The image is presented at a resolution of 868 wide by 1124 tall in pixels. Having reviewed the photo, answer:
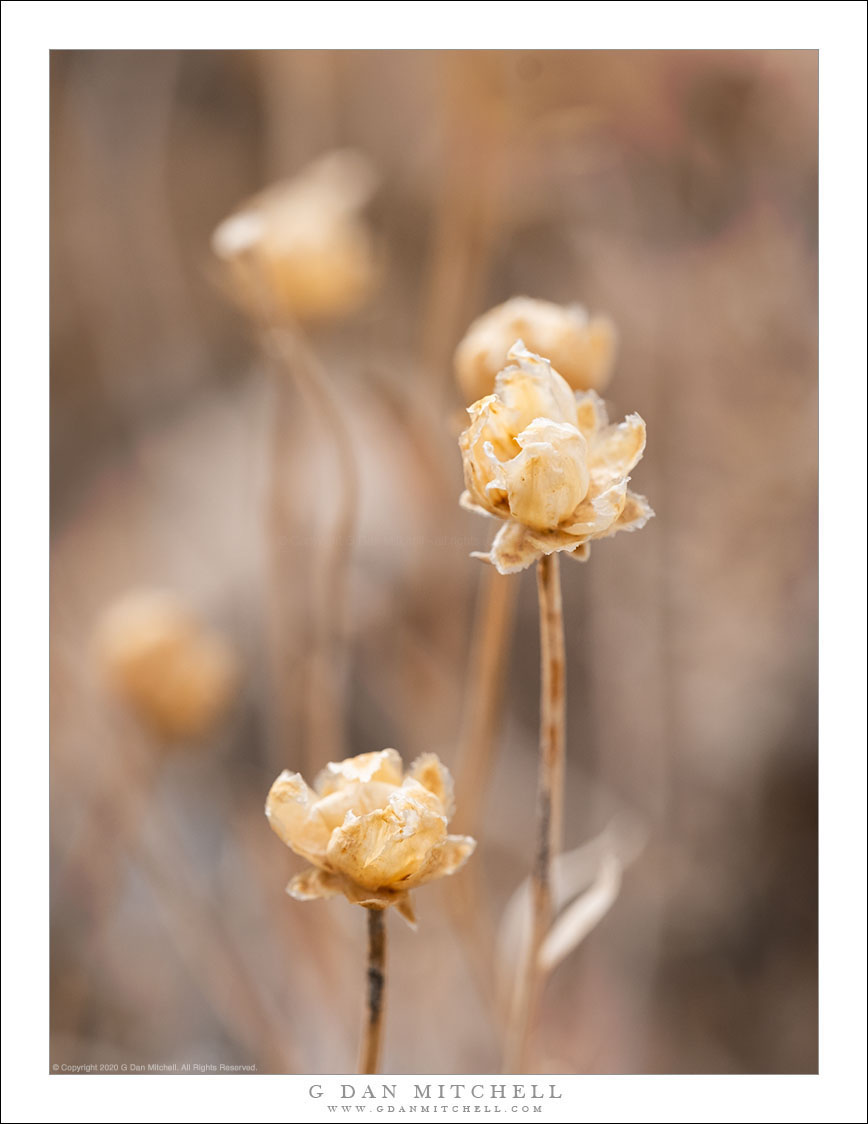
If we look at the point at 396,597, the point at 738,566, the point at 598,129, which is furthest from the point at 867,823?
the point at 598,129

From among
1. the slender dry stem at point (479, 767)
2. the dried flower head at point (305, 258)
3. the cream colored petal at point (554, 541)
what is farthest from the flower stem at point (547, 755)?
the dried flower head at point (305, 258)

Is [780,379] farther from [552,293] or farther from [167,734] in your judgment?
[167,734]

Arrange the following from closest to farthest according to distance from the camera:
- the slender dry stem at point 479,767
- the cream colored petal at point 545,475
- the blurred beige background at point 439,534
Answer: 1. the cream colored petal at point 545,475
2. the slender dry stem at point 479,767
3. the blurred beige background at point 439,534

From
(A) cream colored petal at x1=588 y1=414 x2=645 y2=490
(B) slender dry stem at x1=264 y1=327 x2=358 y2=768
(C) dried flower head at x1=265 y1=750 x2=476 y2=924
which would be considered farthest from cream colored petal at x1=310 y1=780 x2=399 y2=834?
(B) slender dry stem at x1=264 y1=327 x2=358 y2=768

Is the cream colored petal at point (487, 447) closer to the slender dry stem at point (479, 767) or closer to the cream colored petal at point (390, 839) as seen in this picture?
the cream colored petal at point (390, 839)

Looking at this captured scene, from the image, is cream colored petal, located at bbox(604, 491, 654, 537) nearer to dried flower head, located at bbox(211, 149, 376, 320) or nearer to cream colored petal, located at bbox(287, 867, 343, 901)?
cream colored petal, located at bbox(287, 867, 343, 901)

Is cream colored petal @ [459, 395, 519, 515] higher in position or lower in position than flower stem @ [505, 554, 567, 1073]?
higher

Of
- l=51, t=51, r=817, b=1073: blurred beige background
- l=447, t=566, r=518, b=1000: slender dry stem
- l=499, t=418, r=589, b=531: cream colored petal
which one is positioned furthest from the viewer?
l=51, t=51, r=817, b=1073: blurred beige background
